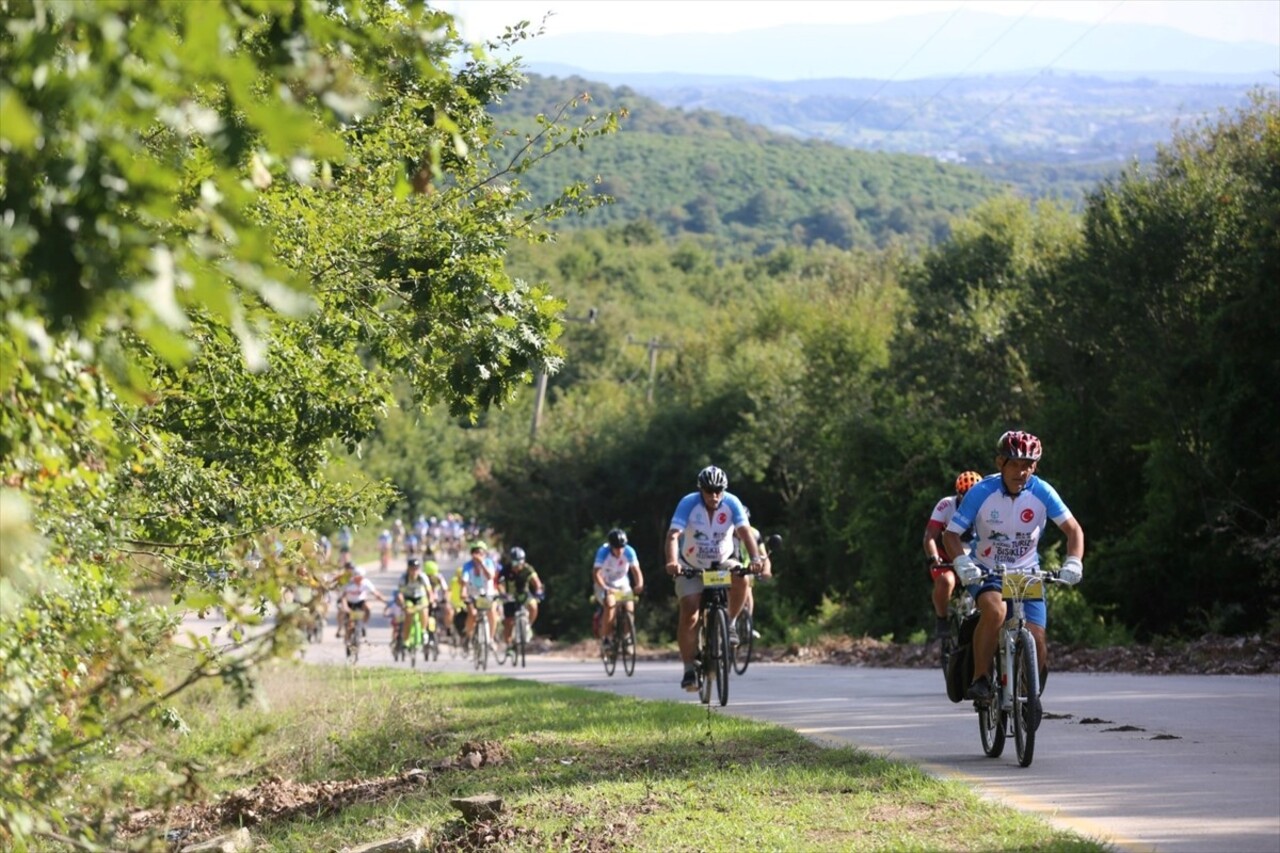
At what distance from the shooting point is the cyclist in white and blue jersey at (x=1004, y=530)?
11039 mm

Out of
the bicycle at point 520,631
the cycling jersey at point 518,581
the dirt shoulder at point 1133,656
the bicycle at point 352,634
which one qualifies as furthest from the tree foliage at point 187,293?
the bicycle at point 352,634

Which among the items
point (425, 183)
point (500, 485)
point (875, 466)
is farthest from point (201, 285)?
point (500, 485)

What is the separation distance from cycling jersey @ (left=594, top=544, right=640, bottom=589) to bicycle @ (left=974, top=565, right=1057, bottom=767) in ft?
42.4

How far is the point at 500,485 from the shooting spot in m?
55.3

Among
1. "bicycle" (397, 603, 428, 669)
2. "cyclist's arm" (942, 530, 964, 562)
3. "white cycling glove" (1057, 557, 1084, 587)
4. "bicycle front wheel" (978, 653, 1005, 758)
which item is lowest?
"bicycle" (397, 603, 428, 669)

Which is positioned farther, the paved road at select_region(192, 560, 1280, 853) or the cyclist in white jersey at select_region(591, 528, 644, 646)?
the cyclist in white jersey at select_region(591, 528, 644, 646)

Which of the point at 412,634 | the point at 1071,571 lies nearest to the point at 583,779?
the point at 1071,571

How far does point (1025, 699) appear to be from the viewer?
10773 millimetres

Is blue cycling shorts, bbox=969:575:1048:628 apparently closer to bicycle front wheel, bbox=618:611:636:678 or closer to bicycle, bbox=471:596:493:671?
bicycle front wheel, bbox=618:611:636:678

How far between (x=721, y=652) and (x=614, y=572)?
854 cm

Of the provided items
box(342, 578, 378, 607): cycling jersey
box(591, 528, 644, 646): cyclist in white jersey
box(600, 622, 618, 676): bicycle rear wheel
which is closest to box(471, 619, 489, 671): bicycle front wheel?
box(342, 578, 378, 607): cycling jersey

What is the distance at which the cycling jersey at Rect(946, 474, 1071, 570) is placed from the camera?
11.2 meters

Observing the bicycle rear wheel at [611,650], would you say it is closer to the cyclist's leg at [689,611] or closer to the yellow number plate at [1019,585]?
the cyclist's leg at [689,611]

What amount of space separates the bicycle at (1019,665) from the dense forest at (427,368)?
3677mm
